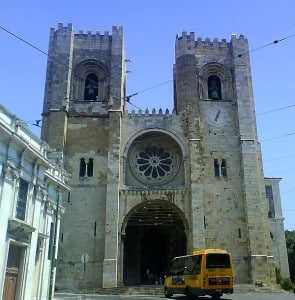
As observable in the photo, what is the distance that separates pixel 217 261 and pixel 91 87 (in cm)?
1834

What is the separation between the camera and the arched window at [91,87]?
3073 centimetres

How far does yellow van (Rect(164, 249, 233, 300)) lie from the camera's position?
16188mm

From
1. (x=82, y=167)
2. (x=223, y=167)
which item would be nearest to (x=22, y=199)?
(x=82, y=167)

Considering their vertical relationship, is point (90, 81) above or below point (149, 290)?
above

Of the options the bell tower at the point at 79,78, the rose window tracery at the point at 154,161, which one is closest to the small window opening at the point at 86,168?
the bell tower at the point at 79,78

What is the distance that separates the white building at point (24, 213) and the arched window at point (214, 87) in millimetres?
16242

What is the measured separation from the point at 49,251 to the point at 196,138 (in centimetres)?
1378

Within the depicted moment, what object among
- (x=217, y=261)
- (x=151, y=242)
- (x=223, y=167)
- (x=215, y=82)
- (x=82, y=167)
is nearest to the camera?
(x=217, y=261)

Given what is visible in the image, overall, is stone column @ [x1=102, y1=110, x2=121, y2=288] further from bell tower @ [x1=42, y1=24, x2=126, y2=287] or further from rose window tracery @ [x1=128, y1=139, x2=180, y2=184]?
rose window tracery @ [x1=128, y1=139, x2=180, y2=184]

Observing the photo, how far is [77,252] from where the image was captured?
85.4 feet

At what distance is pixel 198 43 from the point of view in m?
31.7

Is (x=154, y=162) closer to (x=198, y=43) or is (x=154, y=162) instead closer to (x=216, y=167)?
(x=216, y=167)

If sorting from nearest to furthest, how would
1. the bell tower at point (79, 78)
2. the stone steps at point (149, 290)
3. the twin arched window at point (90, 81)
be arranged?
the stone steps at point (149, 290) → the bell tower at point (79, 78) → the twin arched window at point (90, 81)

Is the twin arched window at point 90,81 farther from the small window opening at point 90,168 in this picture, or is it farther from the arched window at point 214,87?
the arched window at point 214,87
